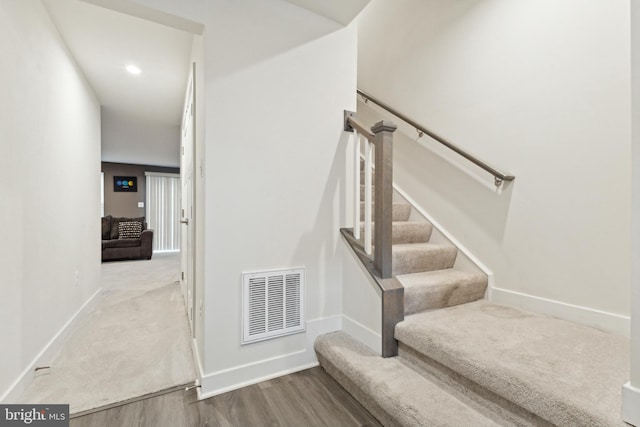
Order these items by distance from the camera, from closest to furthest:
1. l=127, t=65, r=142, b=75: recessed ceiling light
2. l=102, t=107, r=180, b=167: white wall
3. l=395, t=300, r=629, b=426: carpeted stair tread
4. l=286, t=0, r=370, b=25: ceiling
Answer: l=395, t=300, r=629, b=426: carpeted stair tread
l=286, t=0, r=370, b=25: ceiling
l=127, t=65, r=142, b=75: recessed ceiling light
l=102, t=107, r=180, b=167: white wall

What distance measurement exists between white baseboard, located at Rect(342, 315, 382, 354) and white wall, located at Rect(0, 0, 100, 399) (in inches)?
71.9

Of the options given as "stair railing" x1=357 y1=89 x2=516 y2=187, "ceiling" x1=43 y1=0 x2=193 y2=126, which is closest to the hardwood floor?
"stair railing" x1=357 y1=89 x2=516 y2=187

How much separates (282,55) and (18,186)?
170cm

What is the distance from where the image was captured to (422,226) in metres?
2.48

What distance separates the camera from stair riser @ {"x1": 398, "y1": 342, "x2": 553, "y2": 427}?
1.08 meters

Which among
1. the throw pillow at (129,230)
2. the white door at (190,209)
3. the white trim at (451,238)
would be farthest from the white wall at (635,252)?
the throw pillow at (129,230)

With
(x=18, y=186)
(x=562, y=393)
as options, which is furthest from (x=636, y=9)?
(x=18, y=186)

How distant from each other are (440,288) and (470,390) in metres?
0.65

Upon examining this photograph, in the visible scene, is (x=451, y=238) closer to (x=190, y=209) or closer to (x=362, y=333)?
(x=362, y=333)

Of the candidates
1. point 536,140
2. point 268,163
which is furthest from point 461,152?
point 268,163

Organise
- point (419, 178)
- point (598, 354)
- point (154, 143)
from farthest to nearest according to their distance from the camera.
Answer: point (154, 143)
point (419, 178)
point (598, 354)

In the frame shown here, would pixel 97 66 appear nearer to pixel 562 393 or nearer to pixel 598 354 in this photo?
pixel 562 393

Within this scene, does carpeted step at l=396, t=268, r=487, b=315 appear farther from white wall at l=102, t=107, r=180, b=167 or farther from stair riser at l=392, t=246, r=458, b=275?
white wall at l=102, t=107, r=180, b=167

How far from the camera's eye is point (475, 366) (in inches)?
47.3
